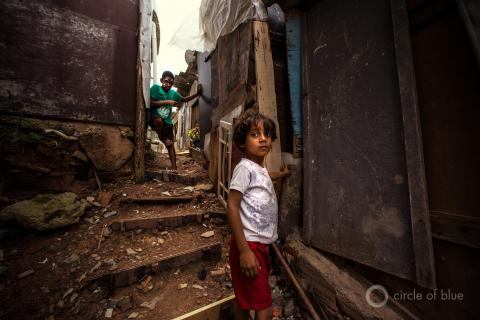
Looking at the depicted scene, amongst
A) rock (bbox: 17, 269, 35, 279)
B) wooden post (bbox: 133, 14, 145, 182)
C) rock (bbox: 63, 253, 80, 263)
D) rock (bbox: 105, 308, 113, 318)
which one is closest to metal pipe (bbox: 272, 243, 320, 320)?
rock (bbox: 105, 308, 113, 318)

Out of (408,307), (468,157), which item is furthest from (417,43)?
(408,307)

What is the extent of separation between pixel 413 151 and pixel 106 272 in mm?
2882

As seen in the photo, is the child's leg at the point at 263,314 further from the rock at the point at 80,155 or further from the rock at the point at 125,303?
the rock at the point at 80,155

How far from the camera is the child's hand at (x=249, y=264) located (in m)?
1.17

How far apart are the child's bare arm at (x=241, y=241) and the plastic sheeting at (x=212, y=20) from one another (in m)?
2.68

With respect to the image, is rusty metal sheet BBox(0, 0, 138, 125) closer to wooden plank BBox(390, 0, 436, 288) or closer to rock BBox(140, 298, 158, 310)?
rock BBox(140, 298, 158, 310)

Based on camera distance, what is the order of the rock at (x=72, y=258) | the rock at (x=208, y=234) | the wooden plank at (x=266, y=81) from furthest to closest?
1. the rock at (x=208, y=234)
2. the wooden plank at (x=266, y=81)
3. the rock at (x=72, y=258)

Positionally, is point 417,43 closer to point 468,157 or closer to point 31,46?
point 468,157

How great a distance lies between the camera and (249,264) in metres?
1.17

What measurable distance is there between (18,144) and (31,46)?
1503mm

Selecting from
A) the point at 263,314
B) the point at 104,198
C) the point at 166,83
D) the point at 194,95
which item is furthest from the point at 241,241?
the point at 194,95

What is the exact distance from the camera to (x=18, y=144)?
9.27 ft

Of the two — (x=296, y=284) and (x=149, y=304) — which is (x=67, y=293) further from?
(x=296, y=284)

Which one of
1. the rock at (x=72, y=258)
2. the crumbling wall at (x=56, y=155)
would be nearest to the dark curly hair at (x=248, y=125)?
the rock at (x=72, y=258)
